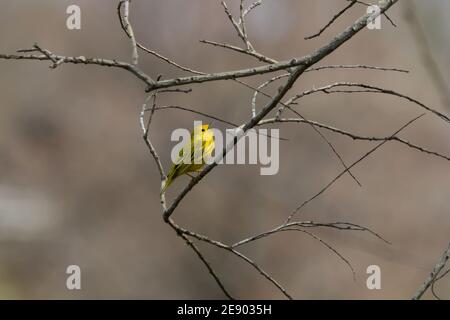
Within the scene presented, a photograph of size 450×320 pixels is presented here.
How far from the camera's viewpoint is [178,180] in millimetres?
6887

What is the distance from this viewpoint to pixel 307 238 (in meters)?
7.88

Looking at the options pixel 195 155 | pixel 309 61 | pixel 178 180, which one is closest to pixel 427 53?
pixel 309 61

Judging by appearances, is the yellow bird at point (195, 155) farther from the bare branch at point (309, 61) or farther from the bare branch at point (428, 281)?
the bare branch at point (428, 281)

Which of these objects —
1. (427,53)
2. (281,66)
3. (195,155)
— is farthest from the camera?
(195,155)

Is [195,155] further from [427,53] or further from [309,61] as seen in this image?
[427,53]

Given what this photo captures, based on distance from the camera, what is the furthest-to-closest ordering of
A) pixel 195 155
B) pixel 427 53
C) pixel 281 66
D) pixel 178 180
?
pixel 178 180 → pixel 195 155 → pixel 281 66 → pixel 427 53

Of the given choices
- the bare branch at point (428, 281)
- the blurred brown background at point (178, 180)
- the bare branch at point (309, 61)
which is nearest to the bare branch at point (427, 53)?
the bare branch at point (309, 61)

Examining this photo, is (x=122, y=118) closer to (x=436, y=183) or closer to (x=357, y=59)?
(x=357, y=59)

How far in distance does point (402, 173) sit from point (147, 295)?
9.53 ft

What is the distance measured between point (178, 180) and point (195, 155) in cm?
491

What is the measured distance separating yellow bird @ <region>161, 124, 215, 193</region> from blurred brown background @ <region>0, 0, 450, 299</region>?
15.7 ft

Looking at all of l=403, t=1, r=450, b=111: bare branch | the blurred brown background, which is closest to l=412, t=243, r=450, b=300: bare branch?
l=403, t=1, r=450, b=111: bare branch

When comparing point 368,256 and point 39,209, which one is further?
point 39,209
